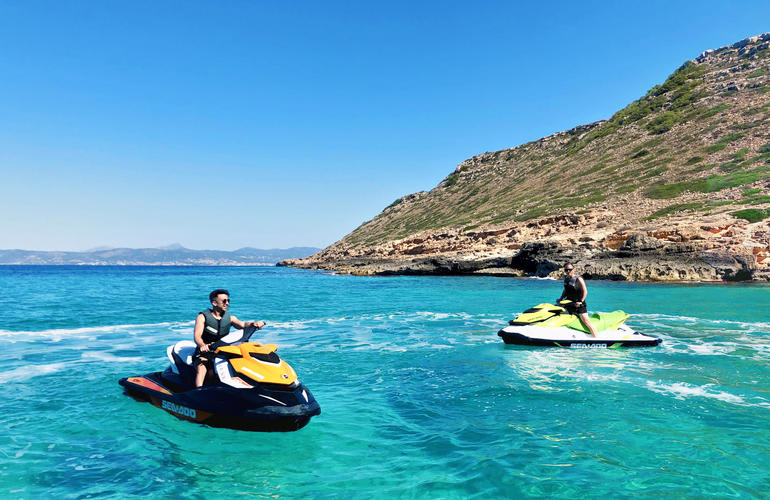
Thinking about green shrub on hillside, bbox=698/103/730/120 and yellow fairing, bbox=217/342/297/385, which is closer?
yellow fairing, bbox=217/342/297/385

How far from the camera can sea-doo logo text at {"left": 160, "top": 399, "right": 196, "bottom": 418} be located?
23.7 feet

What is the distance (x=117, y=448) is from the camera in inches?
258

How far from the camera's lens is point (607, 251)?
44.8m

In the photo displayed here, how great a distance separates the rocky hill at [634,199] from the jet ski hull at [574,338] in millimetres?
28986

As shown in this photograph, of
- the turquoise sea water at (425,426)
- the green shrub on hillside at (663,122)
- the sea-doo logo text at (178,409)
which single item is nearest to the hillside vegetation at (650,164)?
the green shrub on hillside at (663,122)

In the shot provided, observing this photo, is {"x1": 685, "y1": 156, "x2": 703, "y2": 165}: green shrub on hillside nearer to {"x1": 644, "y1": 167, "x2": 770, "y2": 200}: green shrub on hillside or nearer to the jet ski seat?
{"x1": 644, "y1": 167, "x2": 770, "y2": 200}: green shrub on hillside

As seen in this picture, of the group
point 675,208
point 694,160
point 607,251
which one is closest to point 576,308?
point 607,251

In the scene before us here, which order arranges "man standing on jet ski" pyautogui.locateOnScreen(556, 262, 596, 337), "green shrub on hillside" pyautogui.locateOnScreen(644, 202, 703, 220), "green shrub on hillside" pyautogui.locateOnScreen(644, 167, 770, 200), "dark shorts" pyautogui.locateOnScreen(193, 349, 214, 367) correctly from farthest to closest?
1. "green shrub on hillside" pyautogui.locateOnScreen(644, 167, 770, 200)
2. "green shrub on hillside" pyautogui.locateOnScreen(644, 202, 703, 220)
3. "man standing on jet ski" pyautogui.locateOnScreen(556, 262, 596, 337)
4. "dark shorts" pyautogui.locateOnScreen(193, 349, 214, 367)

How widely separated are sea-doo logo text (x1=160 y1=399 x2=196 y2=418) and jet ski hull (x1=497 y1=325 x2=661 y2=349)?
9.10m

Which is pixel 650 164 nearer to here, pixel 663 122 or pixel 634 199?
pixel 634 199

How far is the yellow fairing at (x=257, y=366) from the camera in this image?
21.5 ft

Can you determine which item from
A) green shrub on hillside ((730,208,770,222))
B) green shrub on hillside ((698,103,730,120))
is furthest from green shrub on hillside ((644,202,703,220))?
green shrub on hillside ((698,103,730,120))

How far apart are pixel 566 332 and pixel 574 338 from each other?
0.26m

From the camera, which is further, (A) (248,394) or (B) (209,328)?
(B) (209,328)
